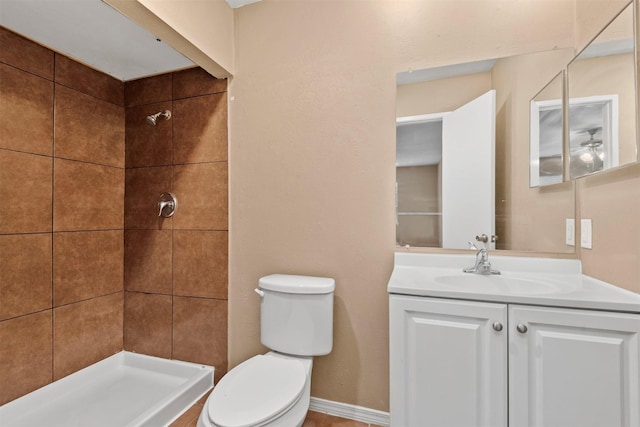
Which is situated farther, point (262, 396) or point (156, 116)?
point (156, 116)

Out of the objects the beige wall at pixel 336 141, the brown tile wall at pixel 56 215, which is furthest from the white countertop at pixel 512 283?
the brown tile wall at pixel 56 215

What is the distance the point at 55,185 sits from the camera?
181 cm

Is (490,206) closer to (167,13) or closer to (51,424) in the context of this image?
(167,13)

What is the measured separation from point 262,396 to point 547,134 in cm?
170

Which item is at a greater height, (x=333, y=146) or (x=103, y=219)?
(x=333, y=146)

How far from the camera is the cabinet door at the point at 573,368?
932 millimetres

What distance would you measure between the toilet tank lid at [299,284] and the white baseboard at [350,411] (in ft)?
2.17

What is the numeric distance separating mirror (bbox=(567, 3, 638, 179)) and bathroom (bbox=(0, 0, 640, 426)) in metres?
0.11

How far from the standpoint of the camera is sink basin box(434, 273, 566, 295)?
120 centimetres

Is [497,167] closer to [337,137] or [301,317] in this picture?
[337,137]

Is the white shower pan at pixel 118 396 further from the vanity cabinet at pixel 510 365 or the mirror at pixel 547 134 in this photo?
the mirror at pixel 547 134

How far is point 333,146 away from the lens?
5.50 feet

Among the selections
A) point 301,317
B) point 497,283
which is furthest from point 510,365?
point 301,317

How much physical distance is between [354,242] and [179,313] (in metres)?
1.28
